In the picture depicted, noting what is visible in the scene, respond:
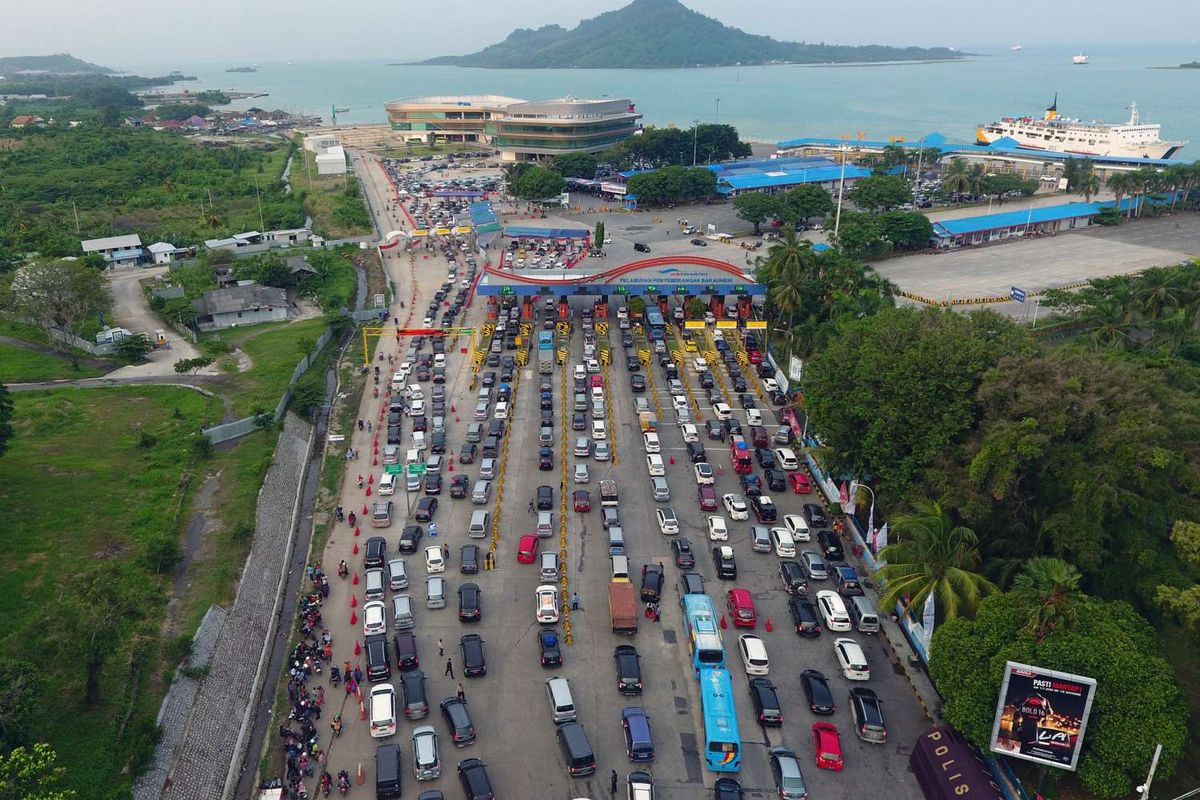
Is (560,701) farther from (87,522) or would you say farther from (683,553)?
(87,522)

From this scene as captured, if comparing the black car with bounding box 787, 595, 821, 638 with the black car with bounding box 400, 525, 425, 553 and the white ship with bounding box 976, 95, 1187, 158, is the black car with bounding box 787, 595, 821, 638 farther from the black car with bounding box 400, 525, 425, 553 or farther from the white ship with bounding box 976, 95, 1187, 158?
the white ship with bounding box 976, 95, 1187, 158

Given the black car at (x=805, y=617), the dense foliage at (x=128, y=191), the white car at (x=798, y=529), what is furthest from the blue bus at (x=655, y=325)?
the dense foliage at (x=128, y=191)

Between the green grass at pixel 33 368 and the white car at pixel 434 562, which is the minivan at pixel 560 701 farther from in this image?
the green grass at pixel 33 368

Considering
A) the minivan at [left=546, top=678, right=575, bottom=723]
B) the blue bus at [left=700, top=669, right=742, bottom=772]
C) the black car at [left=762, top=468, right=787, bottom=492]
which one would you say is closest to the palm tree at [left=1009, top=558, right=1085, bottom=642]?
the blue bus at [left=700, top=669, right=742, bottom=772]

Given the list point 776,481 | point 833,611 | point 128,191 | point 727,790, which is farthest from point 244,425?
point 128,191

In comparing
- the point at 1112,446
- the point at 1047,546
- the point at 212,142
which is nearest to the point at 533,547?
the point at 1047,546

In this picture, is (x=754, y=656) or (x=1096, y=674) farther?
(x=754, y=656)

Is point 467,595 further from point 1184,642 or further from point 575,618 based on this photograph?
point 1184,642
